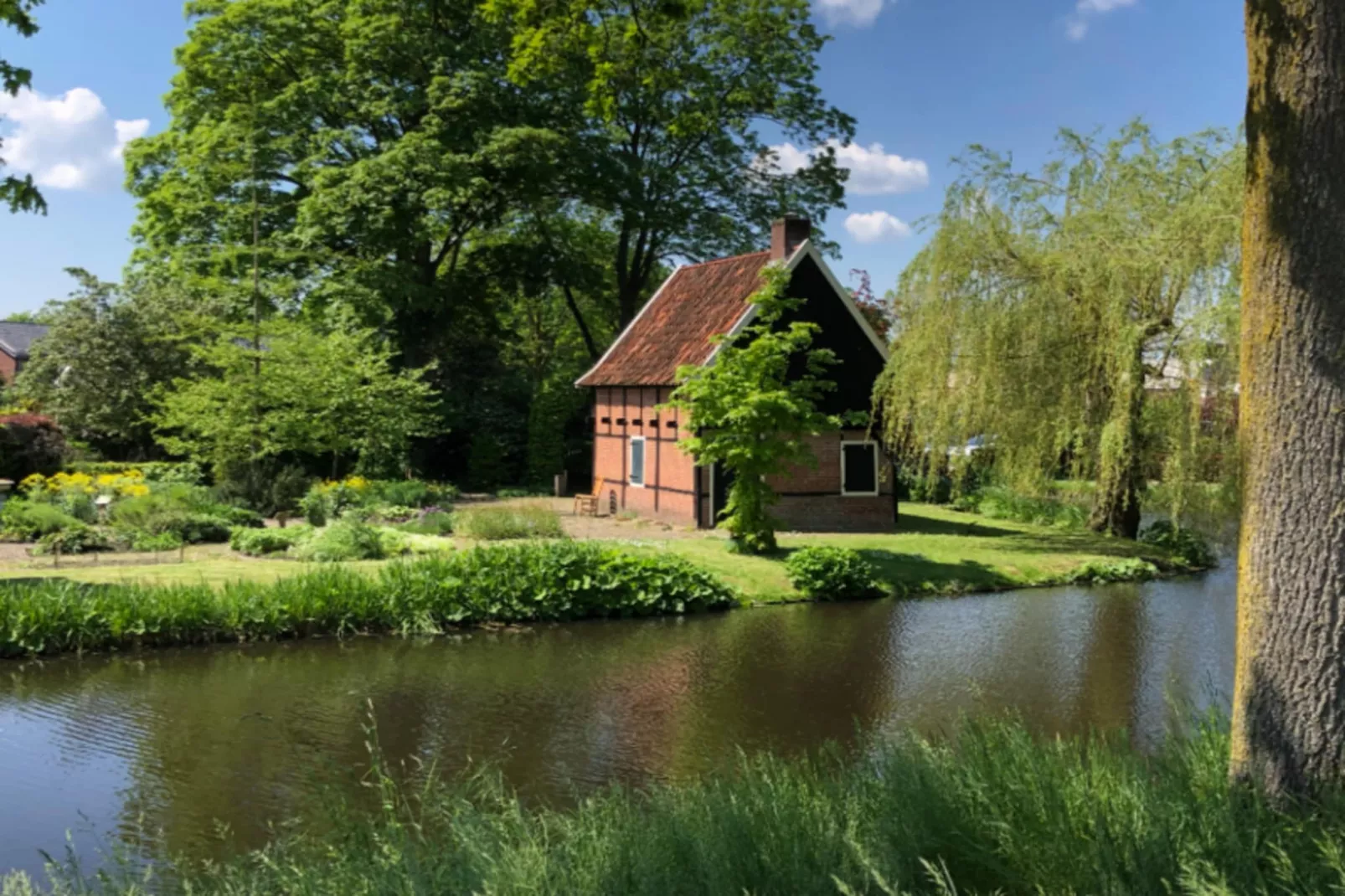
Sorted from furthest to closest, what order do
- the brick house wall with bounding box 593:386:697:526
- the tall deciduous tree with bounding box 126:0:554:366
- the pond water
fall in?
the tall deciduous tree with bounding box 126:0:554:366, the brick house wall with bounding box 593:386:697:526, the pond water

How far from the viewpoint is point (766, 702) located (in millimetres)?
10445

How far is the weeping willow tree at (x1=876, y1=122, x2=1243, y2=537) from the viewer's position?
1748 centimetres

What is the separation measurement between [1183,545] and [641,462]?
37.3 ft

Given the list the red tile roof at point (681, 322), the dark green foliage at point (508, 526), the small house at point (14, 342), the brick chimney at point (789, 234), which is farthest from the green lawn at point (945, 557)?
the small house at point (14, 342)

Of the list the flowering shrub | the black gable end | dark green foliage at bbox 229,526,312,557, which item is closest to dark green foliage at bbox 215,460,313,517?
the flowering shrub

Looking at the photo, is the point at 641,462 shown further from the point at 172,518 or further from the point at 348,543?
the point at 172,518

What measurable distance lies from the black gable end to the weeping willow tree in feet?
6.69

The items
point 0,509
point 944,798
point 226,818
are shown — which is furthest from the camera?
point 0,509

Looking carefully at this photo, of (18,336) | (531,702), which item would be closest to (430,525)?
(531,702)

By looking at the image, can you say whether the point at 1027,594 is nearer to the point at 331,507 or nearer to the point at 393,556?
the point at 393,556

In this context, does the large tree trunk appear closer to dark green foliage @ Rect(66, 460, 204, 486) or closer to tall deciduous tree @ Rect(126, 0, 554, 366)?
dark green foliage @ Rect(66, 460, 204, 486)

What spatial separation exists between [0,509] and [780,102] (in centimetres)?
Result: 2329

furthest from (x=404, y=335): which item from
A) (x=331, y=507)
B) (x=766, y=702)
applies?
(x=766, y=702)

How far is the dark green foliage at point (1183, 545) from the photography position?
20641 mm
